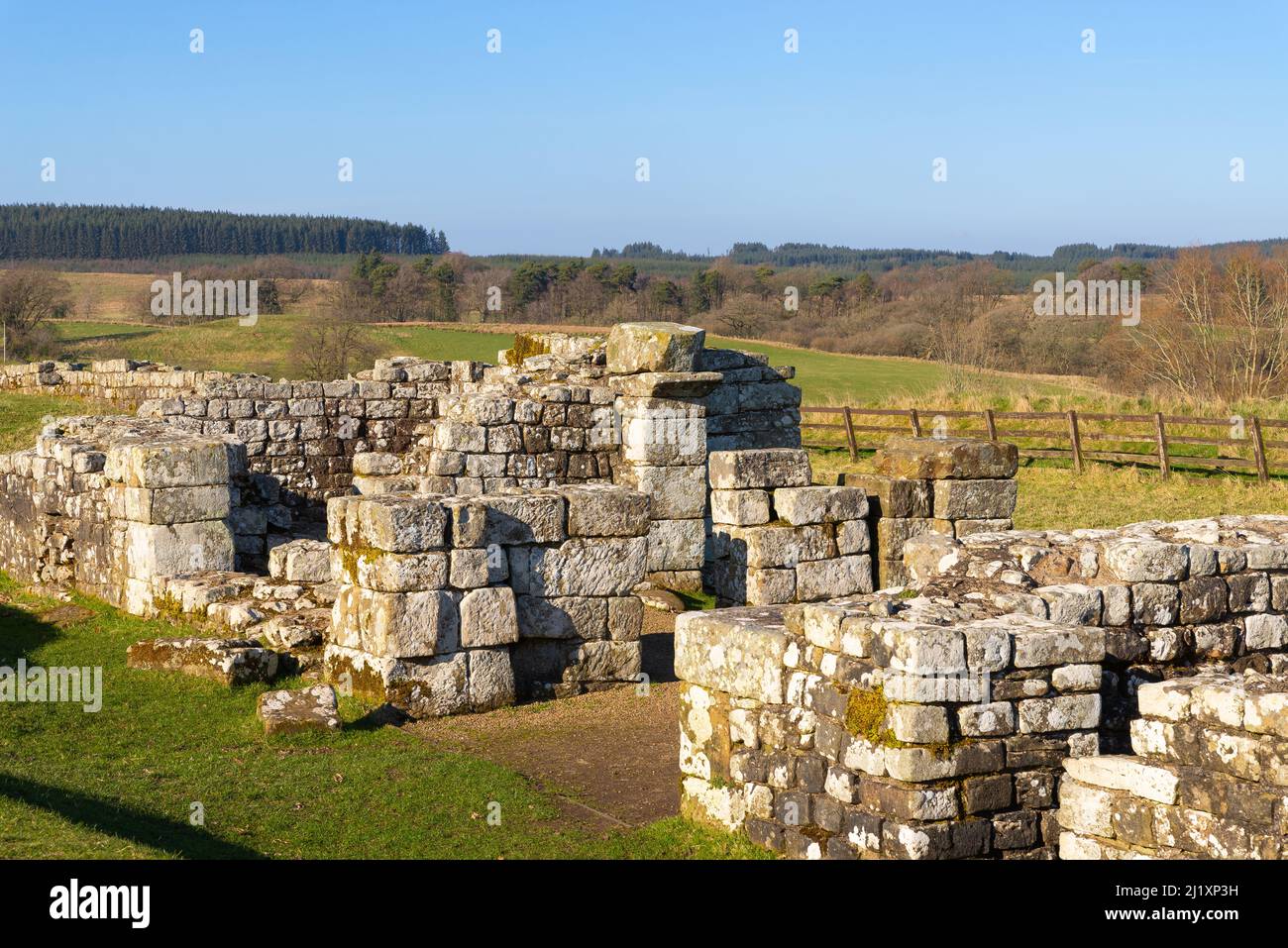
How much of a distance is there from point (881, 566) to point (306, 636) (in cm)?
576

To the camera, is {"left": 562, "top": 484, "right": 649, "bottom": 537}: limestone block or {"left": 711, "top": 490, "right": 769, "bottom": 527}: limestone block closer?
{"left": 562, "top": 484, "right": 649, "bottom": 537}: limestone block

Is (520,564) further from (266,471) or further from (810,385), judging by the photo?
(810,385)

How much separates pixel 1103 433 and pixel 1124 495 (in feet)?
9.35

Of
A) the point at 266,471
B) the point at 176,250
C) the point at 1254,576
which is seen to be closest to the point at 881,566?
the point at 1254,576

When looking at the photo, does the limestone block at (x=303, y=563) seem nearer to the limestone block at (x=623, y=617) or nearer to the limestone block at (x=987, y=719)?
the limestone block at (x=623, y=617)

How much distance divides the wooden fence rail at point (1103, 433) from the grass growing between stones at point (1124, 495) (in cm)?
28

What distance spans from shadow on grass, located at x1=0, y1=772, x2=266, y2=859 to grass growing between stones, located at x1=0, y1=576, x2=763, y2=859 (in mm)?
14

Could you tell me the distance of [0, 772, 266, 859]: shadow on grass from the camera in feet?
23.8

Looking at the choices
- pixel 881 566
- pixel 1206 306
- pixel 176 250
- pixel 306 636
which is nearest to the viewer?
pixel 306 636

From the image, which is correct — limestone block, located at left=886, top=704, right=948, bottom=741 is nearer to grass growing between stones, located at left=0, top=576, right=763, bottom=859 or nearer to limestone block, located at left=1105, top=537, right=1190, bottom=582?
grass growing between stones, located at left=0, top=576, right=763, bottom=859

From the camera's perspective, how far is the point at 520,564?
11.2 m

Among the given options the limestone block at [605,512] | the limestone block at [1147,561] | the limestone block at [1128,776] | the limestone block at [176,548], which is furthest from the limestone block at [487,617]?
the limestone block at [1128,776]

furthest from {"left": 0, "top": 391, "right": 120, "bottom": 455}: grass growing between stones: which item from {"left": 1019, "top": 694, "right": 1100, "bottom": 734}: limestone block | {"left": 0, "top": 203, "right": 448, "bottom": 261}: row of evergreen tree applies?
{"left": 0, "top": 203, "right": 448, "bottom": 261}: row of evergreen tree

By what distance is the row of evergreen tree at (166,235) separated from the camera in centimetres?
11100
